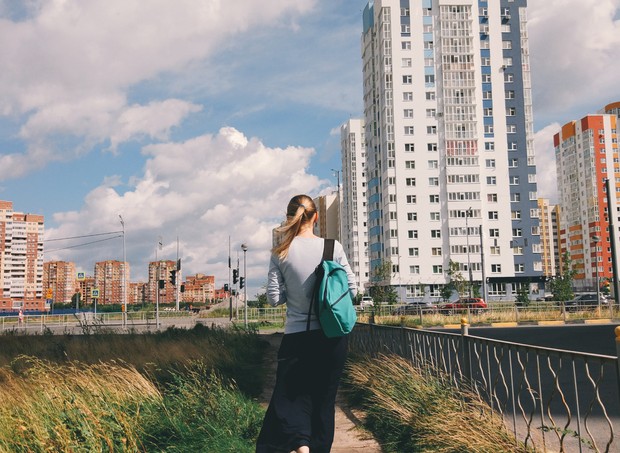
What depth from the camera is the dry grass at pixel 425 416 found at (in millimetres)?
4801

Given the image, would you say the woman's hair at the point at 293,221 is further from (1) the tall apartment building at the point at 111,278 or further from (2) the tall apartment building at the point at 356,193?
(1) the tall apartment building at the point at 111,278

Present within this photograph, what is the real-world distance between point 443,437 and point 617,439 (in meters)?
2.96

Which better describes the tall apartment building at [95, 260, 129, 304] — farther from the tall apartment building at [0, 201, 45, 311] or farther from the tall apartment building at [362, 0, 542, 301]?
the tall apartment building at [362, 0, 542, 301]

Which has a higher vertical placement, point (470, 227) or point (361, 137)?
point (361, 137)

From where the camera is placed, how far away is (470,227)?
275ft

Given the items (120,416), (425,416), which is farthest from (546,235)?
(120,416)

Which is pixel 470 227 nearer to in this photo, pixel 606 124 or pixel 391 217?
pixel 391 217

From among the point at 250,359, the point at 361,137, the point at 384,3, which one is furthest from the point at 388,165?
the point at 250,359

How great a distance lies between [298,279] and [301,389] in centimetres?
71

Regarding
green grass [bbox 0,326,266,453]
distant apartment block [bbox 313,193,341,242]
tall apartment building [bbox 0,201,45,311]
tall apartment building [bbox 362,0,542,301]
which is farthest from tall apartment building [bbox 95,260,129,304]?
green grass [bbox 0,326,266,453]

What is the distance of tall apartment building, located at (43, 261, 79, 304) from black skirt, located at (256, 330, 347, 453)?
195m

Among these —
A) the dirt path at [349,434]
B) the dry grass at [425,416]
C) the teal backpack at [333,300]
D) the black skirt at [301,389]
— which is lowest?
the dirt path at [349,434]

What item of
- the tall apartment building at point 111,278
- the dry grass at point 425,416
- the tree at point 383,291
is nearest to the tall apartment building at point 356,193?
the tree at point 383,291

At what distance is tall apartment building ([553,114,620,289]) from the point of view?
141m
